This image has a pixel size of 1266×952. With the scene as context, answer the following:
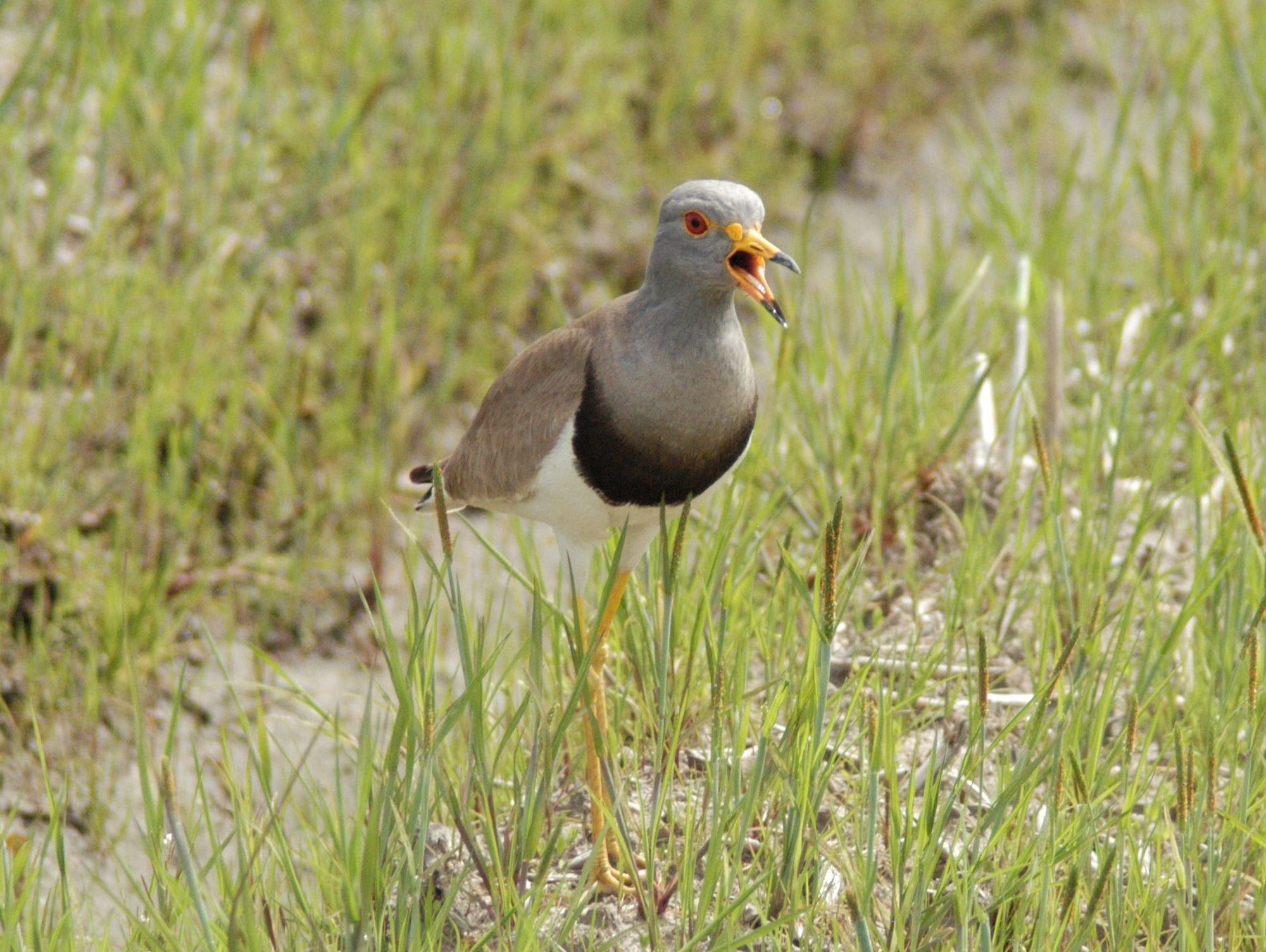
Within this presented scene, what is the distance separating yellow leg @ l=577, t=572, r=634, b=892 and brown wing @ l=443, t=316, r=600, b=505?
0.25 metres

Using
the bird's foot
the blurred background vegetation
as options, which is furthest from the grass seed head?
the blurred background vegetation

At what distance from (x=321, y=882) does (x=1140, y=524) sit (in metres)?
1.62

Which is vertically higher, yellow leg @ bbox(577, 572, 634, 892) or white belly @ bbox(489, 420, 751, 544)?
white belly @ bbox(489, 420, 751, 544)

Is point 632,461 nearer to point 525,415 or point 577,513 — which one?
point 577,513

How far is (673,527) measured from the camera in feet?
9.41

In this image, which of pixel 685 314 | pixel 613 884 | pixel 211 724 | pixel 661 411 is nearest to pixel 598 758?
pixel 613 884

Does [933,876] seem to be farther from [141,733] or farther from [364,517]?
[364,517]

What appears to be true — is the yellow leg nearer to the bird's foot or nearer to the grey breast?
the bird's foot

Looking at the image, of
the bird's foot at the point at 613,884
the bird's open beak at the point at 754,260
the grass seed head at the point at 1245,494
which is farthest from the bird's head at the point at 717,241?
Result: the bird's foot at the point at 613,884

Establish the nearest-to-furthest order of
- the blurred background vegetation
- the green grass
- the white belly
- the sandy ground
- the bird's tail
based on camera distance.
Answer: the green grass, the white belly, the bird's tail, the sandy ground, the blurred background vegetation

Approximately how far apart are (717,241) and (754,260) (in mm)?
67

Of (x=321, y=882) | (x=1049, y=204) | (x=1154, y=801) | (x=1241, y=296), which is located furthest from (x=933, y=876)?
(x=1049, y=204)

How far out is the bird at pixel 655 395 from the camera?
2516mm

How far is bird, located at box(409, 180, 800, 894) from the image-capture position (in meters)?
2.52
